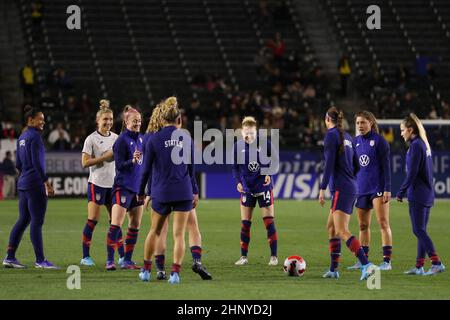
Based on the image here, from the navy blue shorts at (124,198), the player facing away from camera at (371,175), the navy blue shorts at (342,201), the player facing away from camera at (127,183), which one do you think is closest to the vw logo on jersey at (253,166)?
the player facing away from camera at (371,175)

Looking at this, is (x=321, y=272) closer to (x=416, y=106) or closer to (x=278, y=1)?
(x=416, y=106)

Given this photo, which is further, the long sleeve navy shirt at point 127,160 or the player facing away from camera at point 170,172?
the long sleeve navy shirt at point 127,160

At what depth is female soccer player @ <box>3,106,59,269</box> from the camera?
14273 mm

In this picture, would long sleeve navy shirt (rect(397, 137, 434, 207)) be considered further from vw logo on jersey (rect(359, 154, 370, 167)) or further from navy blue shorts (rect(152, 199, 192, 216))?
navy blue shorts (rect(152, 199, 192, 216))

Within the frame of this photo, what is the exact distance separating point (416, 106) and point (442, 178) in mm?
5776

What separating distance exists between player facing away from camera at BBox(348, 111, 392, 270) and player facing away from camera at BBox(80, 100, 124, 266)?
347 cm

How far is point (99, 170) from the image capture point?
14953 mm

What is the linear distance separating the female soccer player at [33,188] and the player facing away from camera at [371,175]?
14.2 ft

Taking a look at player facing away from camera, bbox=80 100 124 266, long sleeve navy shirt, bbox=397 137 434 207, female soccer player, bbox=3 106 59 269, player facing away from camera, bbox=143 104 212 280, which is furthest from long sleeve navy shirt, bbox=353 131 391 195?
female soccer player, bbox=3 106 59 269

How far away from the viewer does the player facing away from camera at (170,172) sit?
12.2 metres

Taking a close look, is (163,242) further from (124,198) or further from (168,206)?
(124,198)

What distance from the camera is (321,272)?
14.1 meters

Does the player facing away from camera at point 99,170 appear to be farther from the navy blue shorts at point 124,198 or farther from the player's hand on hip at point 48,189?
the player's hand on hip at point 48,189

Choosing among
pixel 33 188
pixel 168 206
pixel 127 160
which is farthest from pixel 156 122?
pixel 33 188
